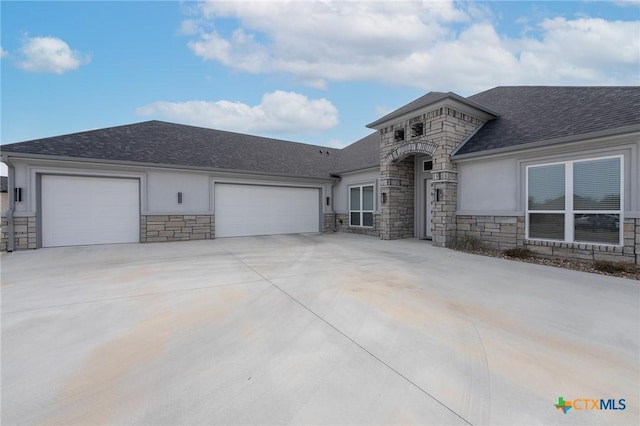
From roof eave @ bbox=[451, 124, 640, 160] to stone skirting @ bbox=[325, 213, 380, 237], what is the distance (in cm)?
447

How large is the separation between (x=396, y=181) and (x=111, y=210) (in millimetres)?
10723

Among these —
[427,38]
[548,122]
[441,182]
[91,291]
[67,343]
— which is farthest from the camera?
[427,38]

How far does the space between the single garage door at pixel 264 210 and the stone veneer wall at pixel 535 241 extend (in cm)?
727

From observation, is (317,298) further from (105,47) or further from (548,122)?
(105,47)

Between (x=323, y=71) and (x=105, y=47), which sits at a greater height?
(x=323, y=71)

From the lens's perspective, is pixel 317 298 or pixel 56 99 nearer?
pixel 317 298

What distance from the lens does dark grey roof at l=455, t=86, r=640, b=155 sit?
6.66 metres

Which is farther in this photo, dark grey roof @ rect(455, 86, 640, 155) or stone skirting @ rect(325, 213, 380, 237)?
stone skirting @ rect(325, 213, 380, 237)

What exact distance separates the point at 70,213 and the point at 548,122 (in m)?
15.3

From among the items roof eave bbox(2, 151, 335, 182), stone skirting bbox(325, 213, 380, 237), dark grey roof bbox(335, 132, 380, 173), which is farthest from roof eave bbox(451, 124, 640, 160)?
roof eave bbox(2, 151, 335, 182)

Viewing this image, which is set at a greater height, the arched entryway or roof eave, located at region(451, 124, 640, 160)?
roof eave, located at region(451, 124, 640, 160)

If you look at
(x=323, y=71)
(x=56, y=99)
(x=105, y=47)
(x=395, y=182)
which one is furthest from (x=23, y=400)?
(x=323, y=71)

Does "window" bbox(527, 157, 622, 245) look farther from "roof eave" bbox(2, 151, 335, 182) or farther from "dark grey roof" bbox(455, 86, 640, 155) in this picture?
"roof eave" bbox(2, 151, 335, 182)

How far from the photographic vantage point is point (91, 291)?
4.46 metres
